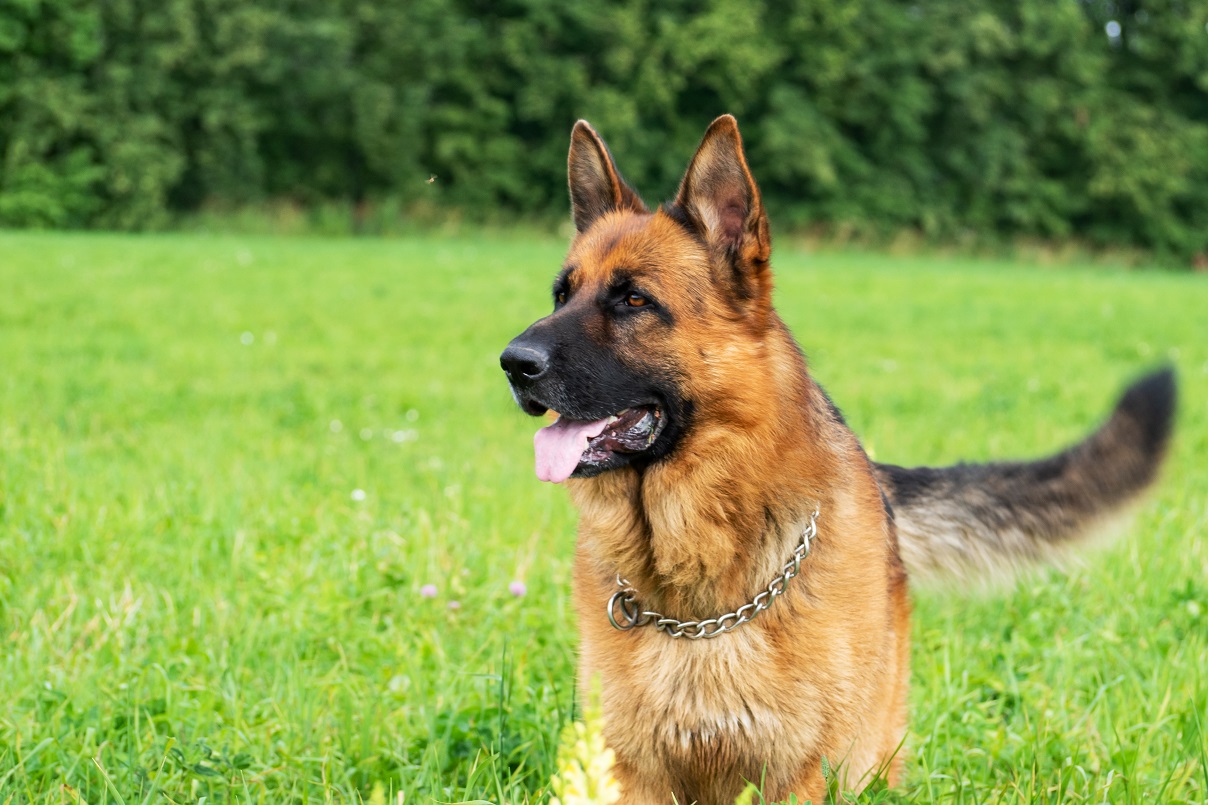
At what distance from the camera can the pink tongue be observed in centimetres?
268

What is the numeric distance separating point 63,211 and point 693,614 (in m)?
30.2

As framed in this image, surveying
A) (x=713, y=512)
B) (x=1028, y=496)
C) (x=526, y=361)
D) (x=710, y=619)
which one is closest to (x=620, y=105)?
(x=1028, y=496)

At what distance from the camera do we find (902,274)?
21.0 metres

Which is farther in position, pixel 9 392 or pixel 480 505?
pixel 9 392

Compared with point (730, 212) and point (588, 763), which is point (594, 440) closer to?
point (730, 212)

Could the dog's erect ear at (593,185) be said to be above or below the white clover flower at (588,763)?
above

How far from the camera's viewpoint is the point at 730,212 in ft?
9.45

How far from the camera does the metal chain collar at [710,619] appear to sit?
2559 mm

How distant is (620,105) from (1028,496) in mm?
30702

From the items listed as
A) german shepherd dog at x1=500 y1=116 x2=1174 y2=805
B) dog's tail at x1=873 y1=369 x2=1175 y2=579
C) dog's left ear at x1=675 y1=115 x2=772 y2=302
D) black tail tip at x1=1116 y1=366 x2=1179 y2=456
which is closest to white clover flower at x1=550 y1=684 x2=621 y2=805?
german shepherd dog at x1=500 y1=116 x2=1174 y2=805

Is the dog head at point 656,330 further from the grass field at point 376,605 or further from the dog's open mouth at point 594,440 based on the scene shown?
the grass field at point 376,605

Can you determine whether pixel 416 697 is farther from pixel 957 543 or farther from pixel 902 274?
pixel 902 274

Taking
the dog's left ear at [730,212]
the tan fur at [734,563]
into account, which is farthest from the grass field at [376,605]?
the dog's left ear at [730,212]

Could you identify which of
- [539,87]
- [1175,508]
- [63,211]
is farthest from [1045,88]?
[1175,508]
